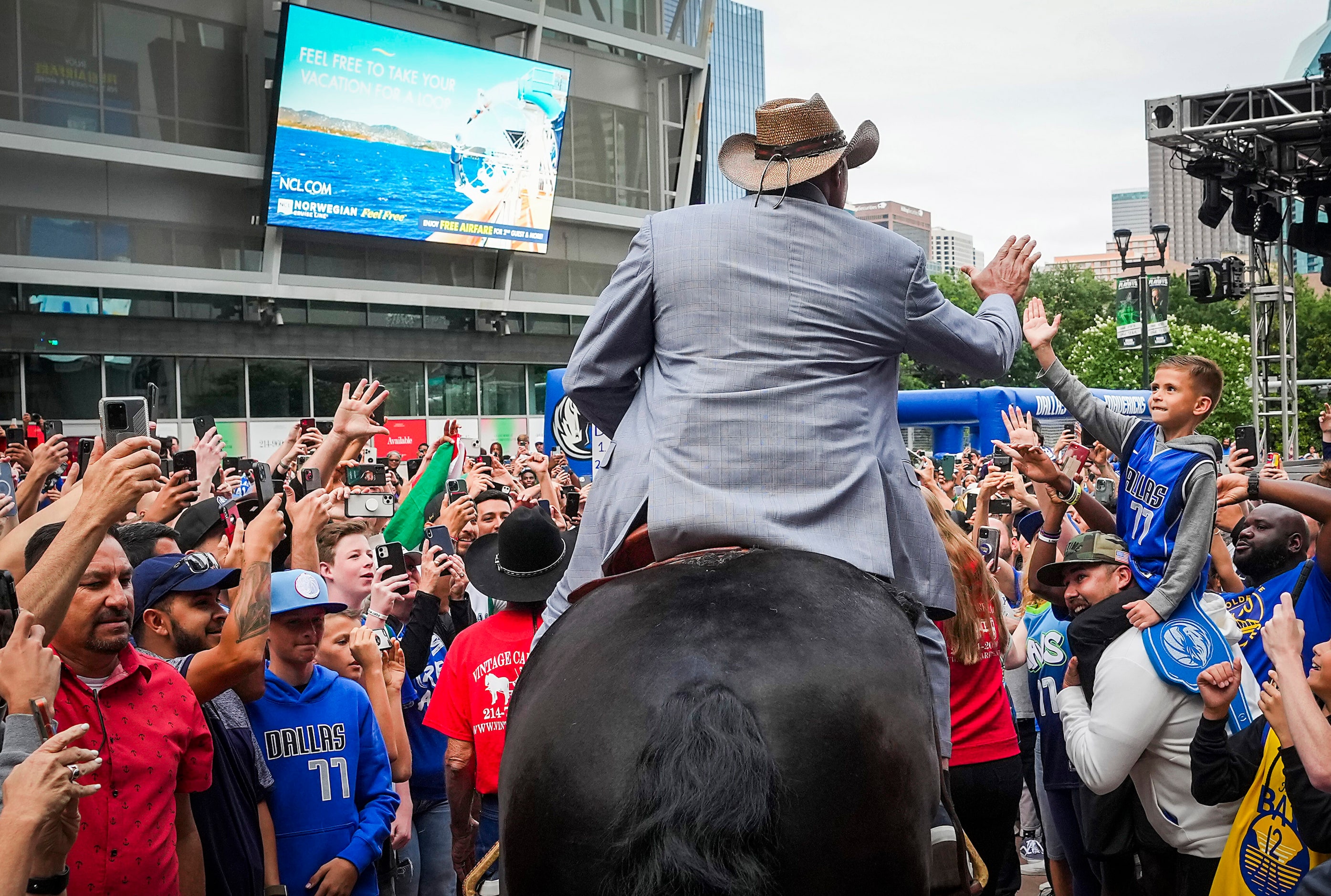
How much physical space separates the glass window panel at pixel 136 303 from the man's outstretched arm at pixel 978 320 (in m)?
28.7

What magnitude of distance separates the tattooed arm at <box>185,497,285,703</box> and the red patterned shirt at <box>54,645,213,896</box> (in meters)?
0.14

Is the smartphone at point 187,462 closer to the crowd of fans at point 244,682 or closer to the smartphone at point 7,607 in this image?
the crowd of fans at point 244,682

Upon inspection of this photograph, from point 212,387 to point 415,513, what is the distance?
79.8 feet

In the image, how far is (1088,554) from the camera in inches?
228

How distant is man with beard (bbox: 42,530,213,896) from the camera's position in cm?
358

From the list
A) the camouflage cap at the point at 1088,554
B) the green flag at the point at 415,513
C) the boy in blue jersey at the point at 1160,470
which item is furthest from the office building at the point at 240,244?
the boy in blue jersey at the point at 1160,470

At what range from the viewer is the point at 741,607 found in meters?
2.56

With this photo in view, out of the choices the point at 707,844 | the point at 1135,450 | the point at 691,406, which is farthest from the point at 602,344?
the point at 1135,450

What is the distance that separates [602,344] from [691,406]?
366 millimetres

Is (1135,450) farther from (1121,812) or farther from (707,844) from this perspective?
(707,844)

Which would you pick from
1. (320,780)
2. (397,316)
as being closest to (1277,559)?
(320,780)

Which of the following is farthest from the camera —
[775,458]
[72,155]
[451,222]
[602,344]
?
[451,222]

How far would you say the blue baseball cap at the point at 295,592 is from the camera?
4699 mm

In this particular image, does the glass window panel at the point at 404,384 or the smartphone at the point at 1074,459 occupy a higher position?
the glass window panel at the point at 404,384
